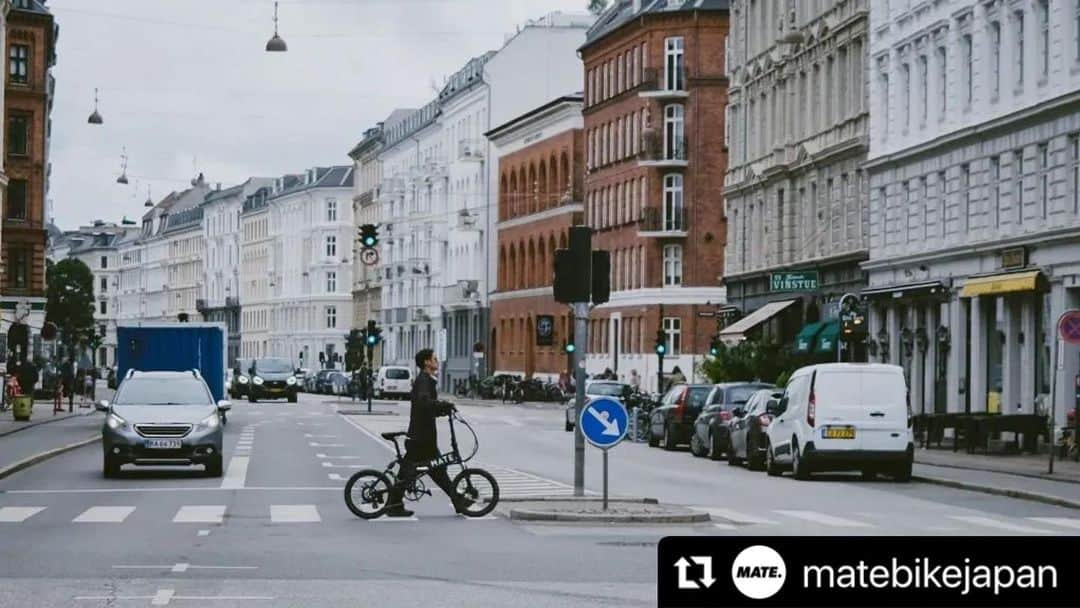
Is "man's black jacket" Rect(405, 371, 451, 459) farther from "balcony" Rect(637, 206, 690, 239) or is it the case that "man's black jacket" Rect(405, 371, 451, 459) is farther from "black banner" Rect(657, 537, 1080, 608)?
"balcony" Rect(637, 206, 690, 239)

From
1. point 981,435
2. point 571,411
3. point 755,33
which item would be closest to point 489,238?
point 755,33

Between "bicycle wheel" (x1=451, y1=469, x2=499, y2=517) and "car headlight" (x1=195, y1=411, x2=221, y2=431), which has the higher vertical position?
"car headlight" (x1=195, y1=411, x2=221, y2=431)

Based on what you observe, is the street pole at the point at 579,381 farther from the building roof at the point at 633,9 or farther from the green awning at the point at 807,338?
the building roof at the point at 633,9

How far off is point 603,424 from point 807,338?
1555 inches

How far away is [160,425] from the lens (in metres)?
29.9

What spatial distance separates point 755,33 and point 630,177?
85.7 feet

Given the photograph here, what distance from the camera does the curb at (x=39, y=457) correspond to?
32.1m

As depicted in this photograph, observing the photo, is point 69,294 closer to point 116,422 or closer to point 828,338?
point 828,338

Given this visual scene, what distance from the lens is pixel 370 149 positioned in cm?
16538

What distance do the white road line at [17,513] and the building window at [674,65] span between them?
72.6 metres

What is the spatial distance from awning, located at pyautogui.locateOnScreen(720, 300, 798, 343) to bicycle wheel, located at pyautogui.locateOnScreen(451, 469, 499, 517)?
44207 millimetres

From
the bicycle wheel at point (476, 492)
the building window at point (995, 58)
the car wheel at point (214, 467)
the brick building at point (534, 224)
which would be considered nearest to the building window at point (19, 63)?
the brick building at point (534, 224)

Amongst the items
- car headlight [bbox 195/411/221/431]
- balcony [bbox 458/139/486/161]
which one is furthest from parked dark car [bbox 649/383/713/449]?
balcony [bbox 458/139/486/161]

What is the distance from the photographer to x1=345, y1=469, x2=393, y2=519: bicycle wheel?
21.6m
